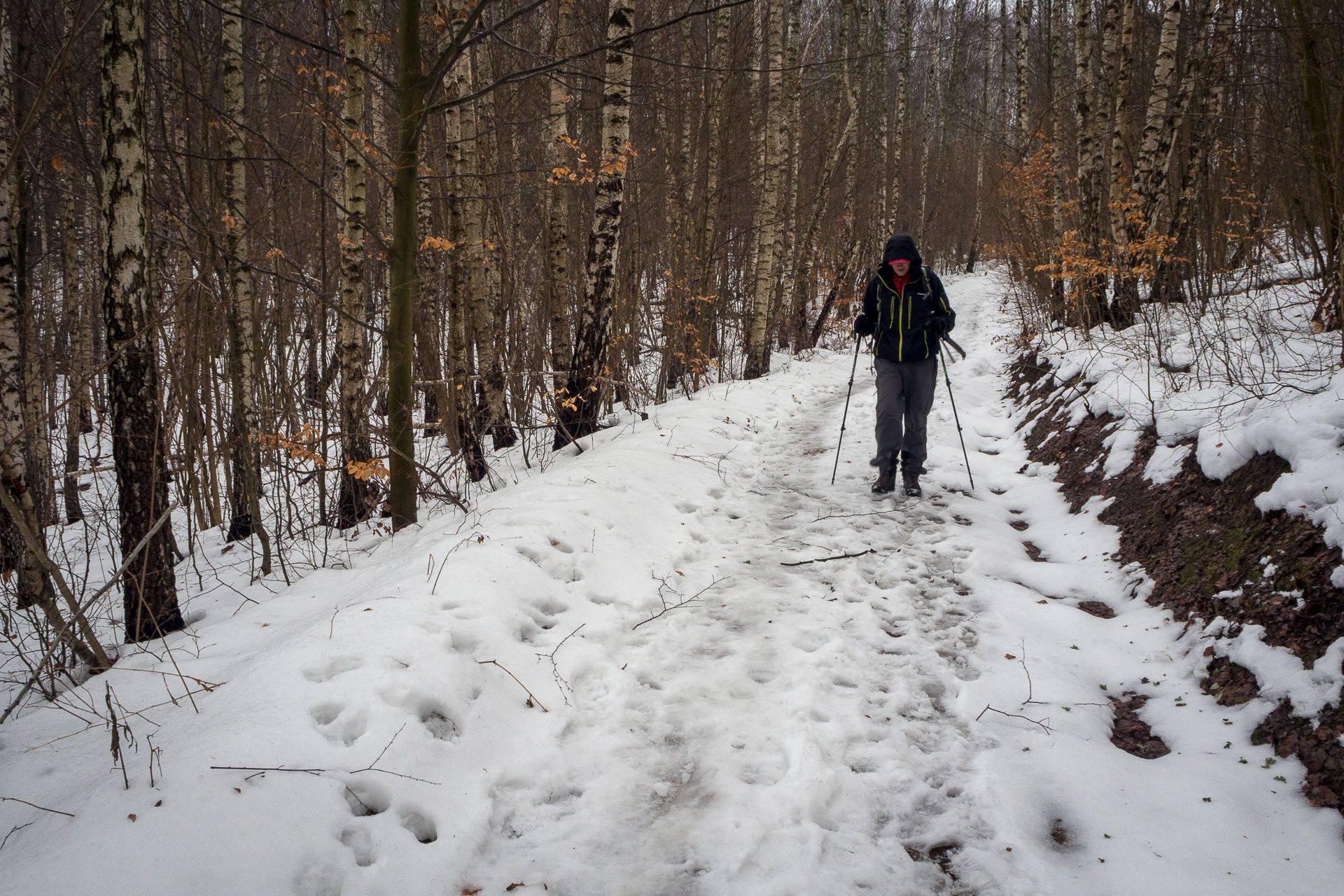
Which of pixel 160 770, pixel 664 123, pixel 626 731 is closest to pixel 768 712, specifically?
pixel 626 731

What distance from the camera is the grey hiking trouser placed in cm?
596

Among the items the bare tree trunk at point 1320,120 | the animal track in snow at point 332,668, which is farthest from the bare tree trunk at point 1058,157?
the animal track in snow at point 332,668

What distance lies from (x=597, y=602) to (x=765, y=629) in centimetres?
99

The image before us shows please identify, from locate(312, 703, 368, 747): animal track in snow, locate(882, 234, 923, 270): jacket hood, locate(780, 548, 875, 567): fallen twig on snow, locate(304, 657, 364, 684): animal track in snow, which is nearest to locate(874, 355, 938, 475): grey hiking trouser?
locate(882, 234, 923, 270): jacket hood

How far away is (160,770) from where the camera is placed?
2227 mm

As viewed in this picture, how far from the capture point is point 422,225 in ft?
33.3

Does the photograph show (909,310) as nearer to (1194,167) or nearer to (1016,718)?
(1016,718)

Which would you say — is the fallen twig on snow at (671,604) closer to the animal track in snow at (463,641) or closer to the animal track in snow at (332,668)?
the animal track in snow at (463,641)

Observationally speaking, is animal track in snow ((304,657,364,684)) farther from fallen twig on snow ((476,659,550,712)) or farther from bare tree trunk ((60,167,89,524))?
bare tree trunk ((60,167,89,524))

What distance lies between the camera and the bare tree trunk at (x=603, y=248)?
22.3 feet

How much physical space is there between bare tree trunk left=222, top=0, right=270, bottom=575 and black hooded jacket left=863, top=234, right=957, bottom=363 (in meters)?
5.45

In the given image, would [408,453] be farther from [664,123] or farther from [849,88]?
[849,88]

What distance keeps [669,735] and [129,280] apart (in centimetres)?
375

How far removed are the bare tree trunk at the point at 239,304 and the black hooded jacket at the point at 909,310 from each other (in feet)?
17.9
